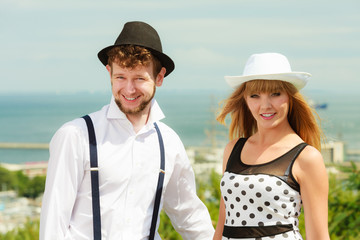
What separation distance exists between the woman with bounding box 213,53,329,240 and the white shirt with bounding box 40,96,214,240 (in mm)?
406

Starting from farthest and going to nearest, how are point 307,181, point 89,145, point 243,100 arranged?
point 243,100, point 89,145, point 307,181

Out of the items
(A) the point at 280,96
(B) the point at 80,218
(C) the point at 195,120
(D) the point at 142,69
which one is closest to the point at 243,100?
(A) the point at 280,96

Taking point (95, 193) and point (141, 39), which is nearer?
point (95, 193)

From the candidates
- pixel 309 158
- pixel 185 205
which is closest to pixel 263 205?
pixel 309 158

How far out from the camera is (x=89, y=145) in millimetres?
2648

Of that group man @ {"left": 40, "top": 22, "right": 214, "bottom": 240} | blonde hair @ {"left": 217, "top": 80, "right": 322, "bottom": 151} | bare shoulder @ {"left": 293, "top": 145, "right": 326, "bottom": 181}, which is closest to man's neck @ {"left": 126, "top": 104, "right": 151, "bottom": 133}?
man @ {"left": 40, "top": 22, "right": 214, "bottom": 240}

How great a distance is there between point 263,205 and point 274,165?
201mm

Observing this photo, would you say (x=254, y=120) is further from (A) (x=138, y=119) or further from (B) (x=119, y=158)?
(B) (x=119, y=158)

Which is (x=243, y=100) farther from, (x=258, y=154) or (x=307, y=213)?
(x=307, y=213)

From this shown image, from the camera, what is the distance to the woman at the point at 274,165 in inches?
99.0

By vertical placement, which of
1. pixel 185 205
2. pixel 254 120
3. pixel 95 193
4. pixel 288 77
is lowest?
pixel 185 205

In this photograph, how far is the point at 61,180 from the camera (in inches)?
103

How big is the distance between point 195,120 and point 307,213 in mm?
102702

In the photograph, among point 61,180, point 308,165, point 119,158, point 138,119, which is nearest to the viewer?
point 308,165
